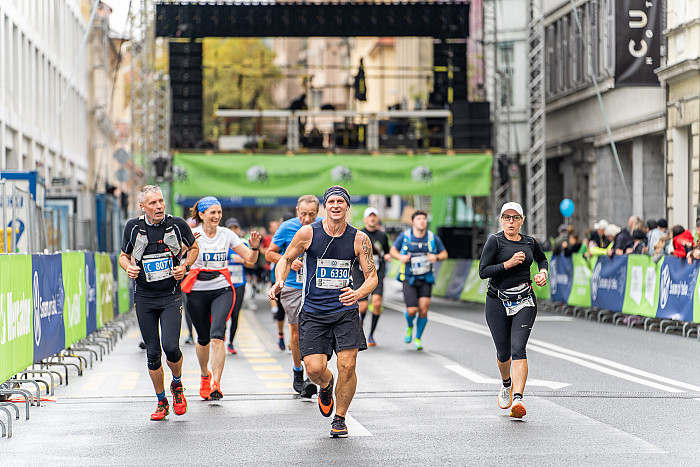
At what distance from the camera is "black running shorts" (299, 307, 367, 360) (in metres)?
9.48

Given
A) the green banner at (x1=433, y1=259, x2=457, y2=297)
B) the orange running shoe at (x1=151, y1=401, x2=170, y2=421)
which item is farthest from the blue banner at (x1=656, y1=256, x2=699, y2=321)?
the green banner at (x1=433, y1=259, x2=457, y2=297)

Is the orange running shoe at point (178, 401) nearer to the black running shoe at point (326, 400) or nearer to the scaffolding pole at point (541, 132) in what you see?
the black running shoe at point (326, 400)

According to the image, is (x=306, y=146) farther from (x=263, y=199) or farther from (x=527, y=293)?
(x=527, y=293)

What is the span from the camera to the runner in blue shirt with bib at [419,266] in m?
17.5

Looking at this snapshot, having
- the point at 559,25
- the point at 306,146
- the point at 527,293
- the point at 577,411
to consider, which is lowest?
the point at 577,411

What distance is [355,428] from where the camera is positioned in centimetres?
980

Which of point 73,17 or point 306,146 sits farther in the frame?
point 73,17

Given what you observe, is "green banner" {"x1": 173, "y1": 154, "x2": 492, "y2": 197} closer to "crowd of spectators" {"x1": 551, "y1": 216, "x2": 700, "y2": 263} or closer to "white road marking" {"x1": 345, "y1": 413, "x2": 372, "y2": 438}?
"crowd of spectators" {"x1": 551, "y1": 216, "x2": 700, "y2": 263}

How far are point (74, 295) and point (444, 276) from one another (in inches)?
826

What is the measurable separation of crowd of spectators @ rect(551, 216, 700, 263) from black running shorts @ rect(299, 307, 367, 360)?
1068 centimetres

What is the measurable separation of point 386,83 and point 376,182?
185ft

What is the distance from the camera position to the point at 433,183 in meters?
31.6

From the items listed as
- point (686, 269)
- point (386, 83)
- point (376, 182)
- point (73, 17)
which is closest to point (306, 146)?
point (376, 182)

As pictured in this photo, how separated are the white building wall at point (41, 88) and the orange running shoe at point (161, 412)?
727 inches
